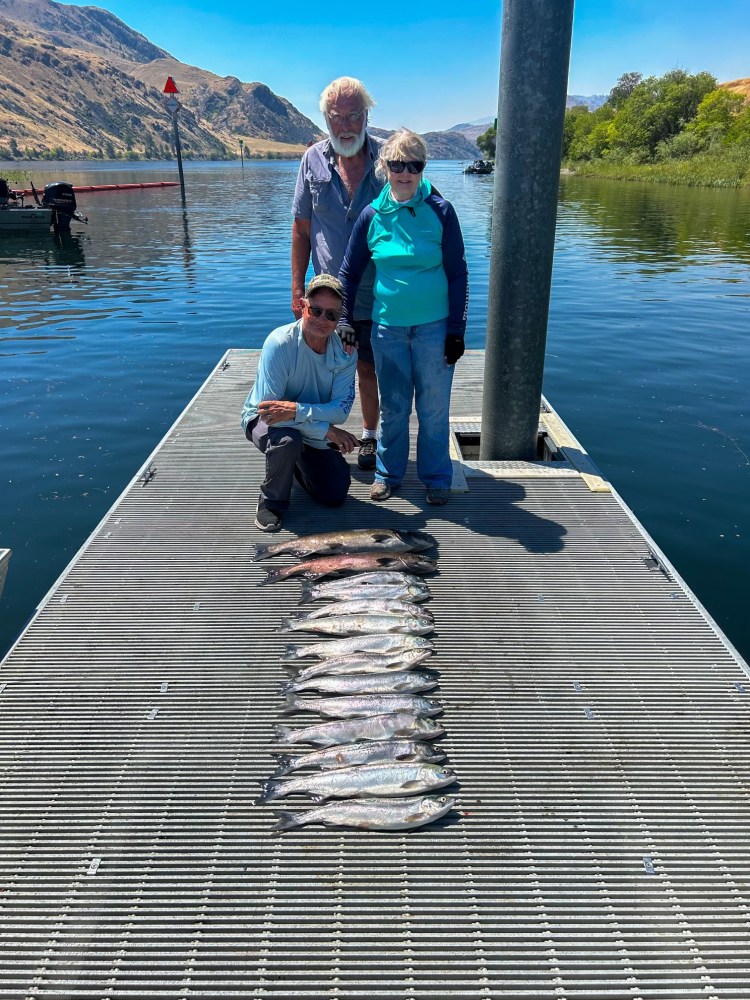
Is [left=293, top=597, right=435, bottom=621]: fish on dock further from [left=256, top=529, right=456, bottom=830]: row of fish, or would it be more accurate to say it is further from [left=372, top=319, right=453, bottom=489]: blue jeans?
[left=372, top=319, right=453, bottom=489]: blue jeans

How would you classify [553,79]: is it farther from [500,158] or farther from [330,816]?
[330,816]

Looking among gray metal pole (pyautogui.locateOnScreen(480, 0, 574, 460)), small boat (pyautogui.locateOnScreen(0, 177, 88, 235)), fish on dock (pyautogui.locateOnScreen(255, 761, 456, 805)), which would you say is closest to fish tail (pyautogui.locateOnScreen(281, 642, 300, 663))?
fish on dock (pyautogui.locateOnScreen(255, 761, 456, 805))

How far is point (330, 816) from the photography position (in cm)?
280

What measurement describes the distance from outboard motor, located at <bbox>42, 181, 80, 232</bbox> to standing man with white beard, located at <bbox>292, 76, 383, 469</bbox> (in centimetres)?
2368

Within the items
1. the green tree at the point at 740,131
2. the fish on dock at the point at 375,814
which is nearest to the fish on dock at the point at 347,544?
the fish on dock at the point at 375,814

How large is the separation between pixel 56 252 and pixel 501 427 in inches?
905

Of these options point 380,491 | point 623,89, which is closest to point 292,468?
point 380,491

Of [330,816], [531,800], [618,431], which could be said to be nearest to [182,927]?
[330,816]

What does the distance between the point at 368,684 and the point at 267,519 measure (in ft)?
6.48

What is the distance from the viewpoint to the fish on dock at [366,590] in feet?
13.9

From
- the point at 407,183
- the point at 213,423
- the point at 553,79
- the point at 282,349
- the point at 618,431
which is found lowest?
the point at 618,431

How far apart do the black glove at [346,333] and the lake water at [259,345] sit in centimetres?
339

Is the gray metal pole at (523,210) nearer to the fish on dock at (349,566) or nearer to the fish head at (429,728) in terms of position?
the fish on dock at (349,566)

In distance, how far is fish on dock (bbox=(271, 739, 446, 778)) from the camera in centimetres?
304
